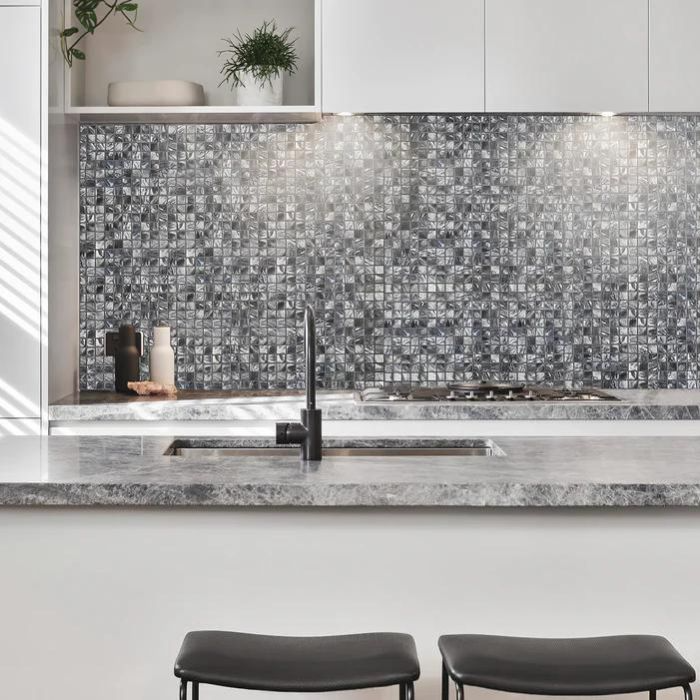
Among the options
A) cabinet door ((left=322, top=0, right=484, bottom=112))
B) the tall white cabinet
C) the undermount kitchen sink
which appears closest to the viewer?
the undermount kitchen sink

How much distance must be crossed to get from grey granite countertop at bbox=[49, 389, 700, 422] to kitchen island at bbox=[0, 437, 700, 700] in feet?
4.42


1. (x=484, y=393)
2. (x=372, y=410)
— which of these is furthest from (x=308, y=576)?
(x=484, y=393)

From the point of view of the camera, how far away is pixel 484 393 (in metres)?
3.41

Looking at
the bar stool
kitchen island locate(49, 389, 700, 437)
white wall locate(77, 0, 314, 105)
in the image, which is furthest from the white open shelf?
the bar stool

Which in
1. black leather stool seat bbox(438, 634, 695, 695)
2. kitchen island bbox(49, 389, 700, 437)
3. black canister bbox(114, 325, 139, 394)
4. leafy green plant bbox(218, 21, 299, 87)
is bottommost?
black leather stool seat bbox(438, 634, 695, 695)

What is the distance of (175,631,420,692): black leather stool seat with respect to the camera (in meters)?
1.40

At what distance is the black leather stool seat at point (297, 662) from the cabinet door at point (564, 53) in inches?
94.7

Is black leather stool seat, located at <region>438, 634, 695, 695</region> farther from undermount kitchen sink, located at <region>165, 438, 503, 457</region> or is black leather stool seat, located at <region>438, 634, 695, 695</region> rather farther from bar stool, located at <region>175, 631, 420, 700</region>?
undermount kitchen sink, located at <region>165, 438, 503, 457</region>

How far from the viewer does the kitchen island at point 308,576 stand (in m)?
1.76

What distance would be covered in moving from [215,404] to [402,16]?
1.57 m

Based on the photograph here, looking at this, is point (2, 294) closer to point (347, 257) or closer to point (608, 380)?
point (347, 257)

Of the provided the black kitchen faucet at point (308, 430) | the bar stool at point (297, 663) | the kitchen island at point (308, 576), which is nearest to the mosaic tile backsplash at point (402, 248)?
the black kitchen faucet at point (308, 430)

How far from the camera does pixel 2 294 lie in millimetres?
3246

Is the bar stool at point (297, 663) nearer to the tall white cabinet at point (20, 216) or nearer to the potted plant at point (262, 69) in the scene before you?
the tall white cabinet at point (20, 216)
